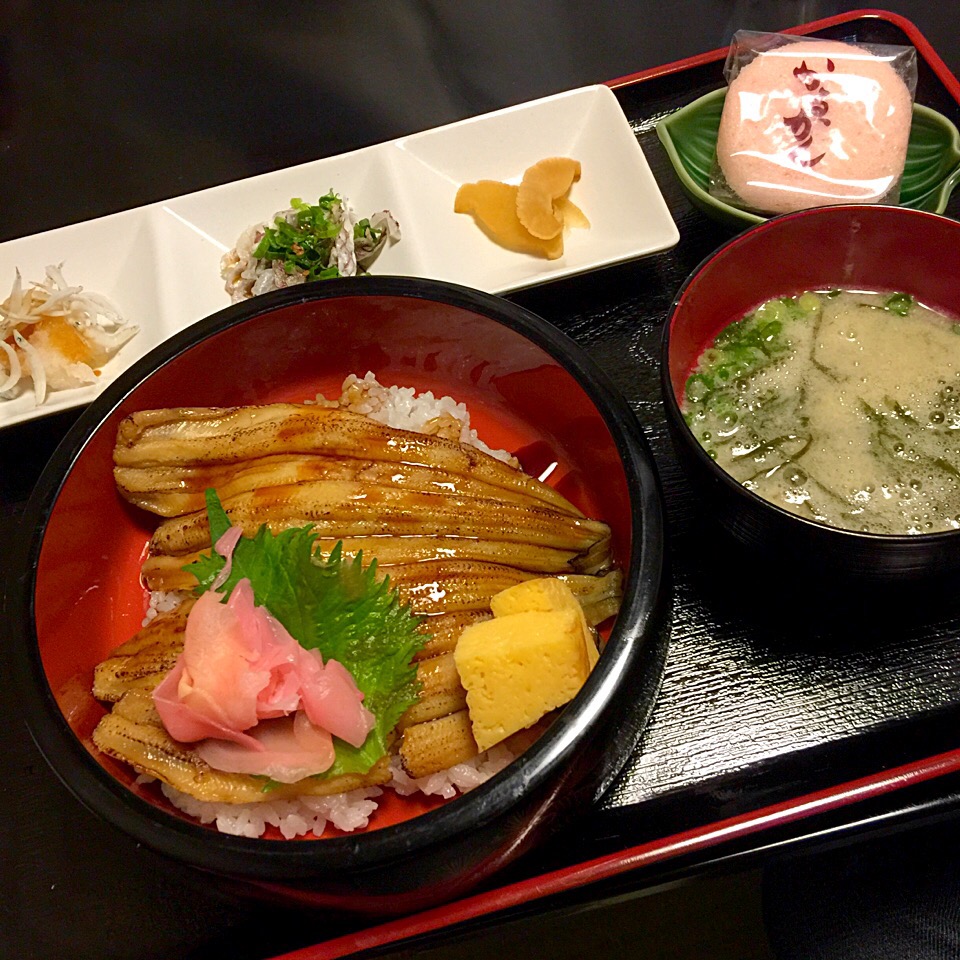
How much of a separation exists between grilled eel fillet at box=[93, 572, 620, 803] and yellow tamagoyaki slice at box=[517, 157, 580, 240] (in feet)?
3.39

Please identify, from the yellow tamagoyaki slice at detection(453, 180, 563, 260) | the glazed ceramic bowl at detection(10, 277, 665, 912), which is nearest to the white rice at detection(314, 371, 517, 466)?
the glazed ceramic bowl at detection(10, 277, 665, 912)

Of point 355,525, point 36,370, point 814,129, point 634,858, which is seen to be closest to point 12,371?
point 36,370

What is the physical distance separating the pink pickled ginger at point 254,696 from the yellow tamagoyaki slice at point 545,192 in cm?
122

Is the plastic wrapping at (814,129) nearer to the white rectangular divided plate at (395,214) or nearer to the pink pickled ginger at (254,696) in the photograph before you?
the white rectangular divided plate at (395,214)

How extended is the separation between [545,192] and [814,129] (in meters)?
0.63

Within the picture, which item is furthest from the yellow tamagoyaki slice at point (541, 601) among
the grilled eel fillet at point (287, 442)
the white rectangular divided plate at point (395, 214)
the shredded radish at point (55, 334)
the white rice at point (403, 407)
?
the shredded radish at point (55, 334)

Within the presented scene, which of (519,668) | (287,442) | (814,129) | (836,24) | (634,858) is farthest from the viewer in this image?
(836,24)

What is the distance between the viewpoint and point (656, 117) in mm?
2242

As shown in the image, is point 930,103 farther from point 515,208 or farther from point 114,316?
point 114,316

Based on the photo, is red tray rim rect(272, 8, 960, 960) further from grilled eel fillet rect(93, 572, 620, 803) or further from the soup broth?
the soup broth

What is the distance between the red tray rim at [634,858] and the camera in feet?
4.07

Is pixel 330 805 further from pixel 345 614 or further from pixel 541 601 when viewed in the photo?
pixel 541 601

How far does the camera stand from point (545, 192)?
2113 mm

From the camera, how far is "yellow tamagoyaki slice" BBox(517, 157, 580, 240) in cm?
207
